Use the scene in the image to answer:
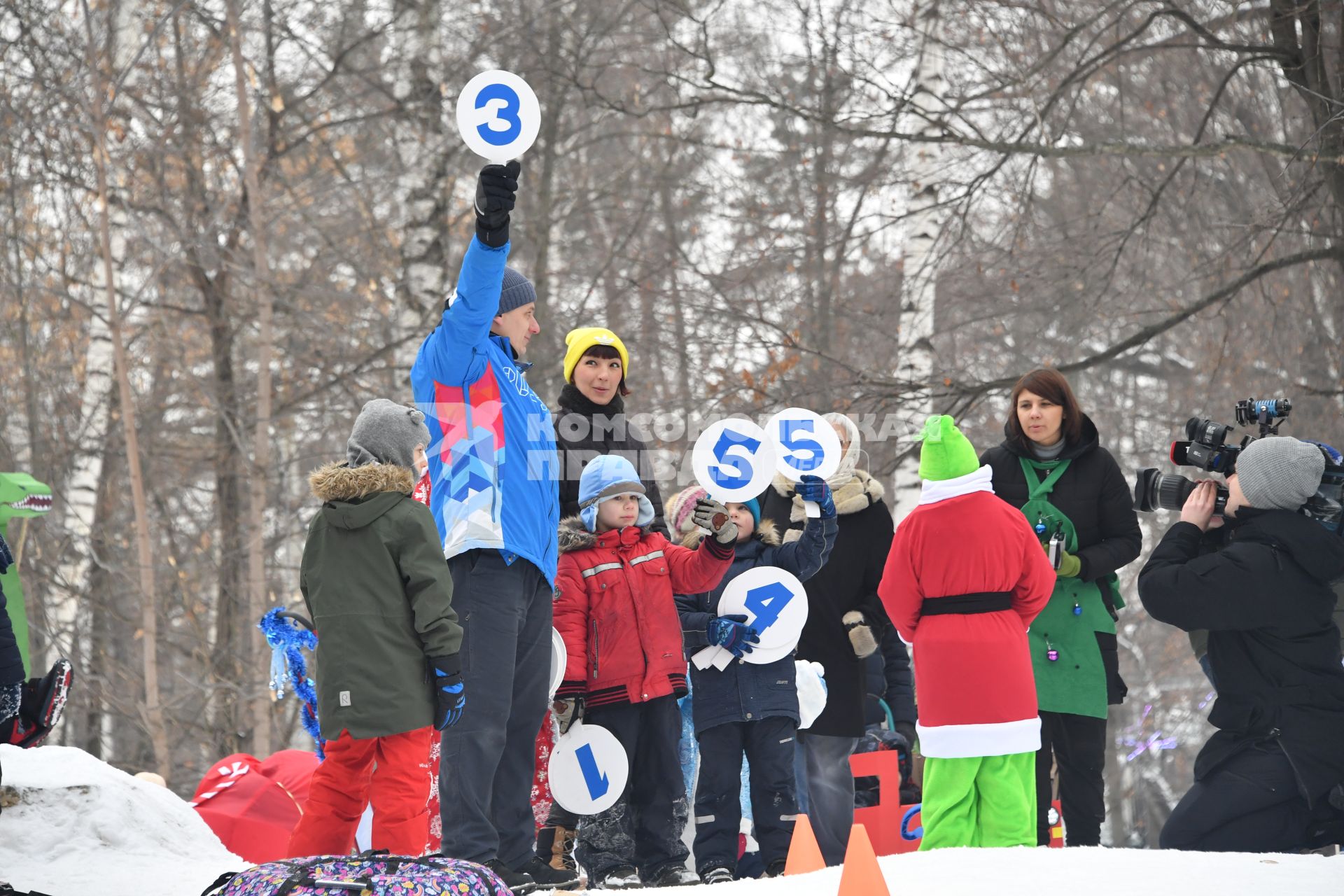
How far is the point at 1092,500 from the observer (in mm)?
5156

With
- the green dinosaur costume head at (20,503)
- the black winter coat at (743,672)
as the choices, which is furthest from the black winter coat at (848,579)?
the green dinosaur costume head at (20,503)

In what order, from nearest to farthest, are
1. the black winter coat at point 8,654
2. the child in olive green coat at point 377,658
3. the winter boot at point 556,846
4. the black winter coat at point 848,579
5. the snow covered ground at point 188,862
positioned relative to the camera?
1. the snow covered ground at point 188,862
2. the black winter coat at point 8,654
3. the child in olive green coat at point 377,658
4. the winter boot at point 556,846
5. the black winter coat at point 848,579

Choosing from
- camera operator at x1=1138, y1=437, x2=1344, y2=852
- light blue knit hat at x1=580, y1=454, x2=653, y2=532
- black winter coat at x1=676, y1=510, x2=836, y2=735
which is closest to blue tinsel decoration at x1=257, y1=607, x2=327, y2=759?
light blue knit hat at x1=580, y1=454, x2=653, y2=532

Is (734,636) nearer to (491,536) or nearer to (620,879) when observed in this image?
(620,879)

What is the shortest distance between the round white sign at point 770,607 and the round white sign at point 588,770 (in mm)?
710

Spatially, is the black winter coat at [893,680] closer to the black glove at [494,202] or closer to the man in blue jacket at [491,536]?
the man in blue jacket at [491,536]

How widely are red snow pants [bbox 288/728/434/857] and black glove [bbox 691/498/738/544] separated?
4.32 feet

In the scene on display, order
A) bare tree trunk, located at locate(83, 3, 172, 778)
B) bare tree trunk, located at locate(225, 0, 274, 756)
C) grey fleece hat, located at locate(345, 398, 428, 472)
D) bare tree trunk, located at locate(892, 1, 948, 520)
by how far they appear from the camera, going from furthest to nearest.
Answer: bare tree trunk, located at locate(892, 1, 948, 520)
bare tree trunk, located at locate(225, 0, 274, 756)
bare tree trunk, located at locate(83, 3, 172, 778)
grey fleece hat, located at locate(345, 398, 428, 472)

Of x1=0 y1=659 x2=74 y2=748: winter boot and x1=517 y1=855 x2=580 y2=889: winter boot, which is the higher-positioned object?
x1=0 y1=659 x2=74 y2=748: winter boot

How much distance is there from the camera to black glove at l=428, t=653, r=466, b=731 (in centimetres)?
375

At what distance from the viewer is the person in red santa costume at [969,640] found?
14.1 feet

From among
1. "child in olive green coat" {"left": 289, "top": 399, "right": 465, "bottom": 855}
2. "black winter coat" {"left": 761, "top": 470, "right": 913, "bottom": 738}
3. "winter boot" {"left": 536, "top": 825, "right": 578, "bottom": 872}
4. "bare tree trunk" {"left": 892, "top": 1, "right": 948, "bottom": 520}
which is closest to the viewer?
"child in olive green coat" {"left": 289, "top": 399, "right": 465, "bottom": 855}

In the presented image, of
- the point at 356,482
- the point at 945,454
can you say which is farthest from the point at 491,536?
the point at 945,454

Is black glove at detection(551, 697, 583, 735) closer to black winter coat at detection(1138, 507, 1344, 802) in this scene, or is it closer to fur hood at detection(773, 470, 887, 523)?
fur hood at detection(773, 470, 887, 523)
